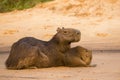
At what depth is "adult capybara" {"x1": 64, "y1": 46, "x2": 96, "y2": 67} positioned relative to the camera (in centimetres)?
1395

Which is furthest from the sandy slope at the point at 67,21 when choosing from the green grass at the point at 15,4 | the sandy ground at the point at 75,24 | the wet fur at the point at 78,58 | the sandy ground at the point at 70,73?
the sandy ground at the point at 70,73

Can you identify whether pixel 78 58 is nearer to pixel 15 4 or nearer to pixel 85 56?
pixel 85 56

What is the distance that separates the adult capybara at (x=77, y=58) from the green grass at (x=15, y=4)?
13498mm

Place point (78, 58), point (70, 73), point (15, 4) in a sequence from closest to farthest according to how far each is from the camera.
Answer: point (70, 73), point (78, 58), point (15, 4)

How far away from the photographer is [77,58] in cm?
1400

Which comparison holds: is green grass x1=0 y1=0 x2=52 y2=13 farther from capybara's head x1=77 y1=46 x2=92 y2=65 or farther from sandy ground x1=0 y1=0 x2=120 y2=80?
capybara's head x1=77 y1=46 x2=92 y2=65

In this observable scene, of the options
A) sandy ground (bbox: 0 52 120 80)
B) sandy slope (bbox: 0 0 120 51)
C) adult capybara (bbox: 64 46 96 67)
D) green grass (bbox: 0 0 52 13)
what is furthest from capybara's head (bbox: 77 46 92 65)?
green grass (bbox: 0 0 52 13)

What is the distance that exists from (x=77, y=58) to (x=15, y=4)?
15.5 metres

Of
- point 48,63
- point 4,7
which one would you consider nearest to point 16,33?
point 4,7

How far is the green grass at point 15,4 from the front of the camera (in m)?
27.7

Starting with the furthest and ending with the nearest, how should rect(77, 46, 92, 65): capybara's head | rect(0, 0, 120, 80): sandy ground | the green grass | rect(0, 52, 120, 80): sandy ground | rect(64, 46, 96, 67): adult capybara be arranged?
the green grass < rect(0, 0, 120, 80): sandy ground < rect(77, 46, 92, 65): capybara's head < rect(64, 46, 96, 67): adult capybara < rect(0, 52, 120, 80): sandy ground

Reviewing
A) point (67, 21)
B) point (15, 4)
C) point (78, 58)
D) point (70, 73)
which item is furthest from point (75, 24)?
point (70, 73)

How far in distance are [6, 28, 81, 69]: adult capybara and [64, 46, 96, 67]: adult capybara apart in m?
0.12

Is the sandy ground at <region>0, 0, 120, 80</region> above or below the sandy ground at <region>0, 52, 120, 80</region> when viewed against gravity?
below
